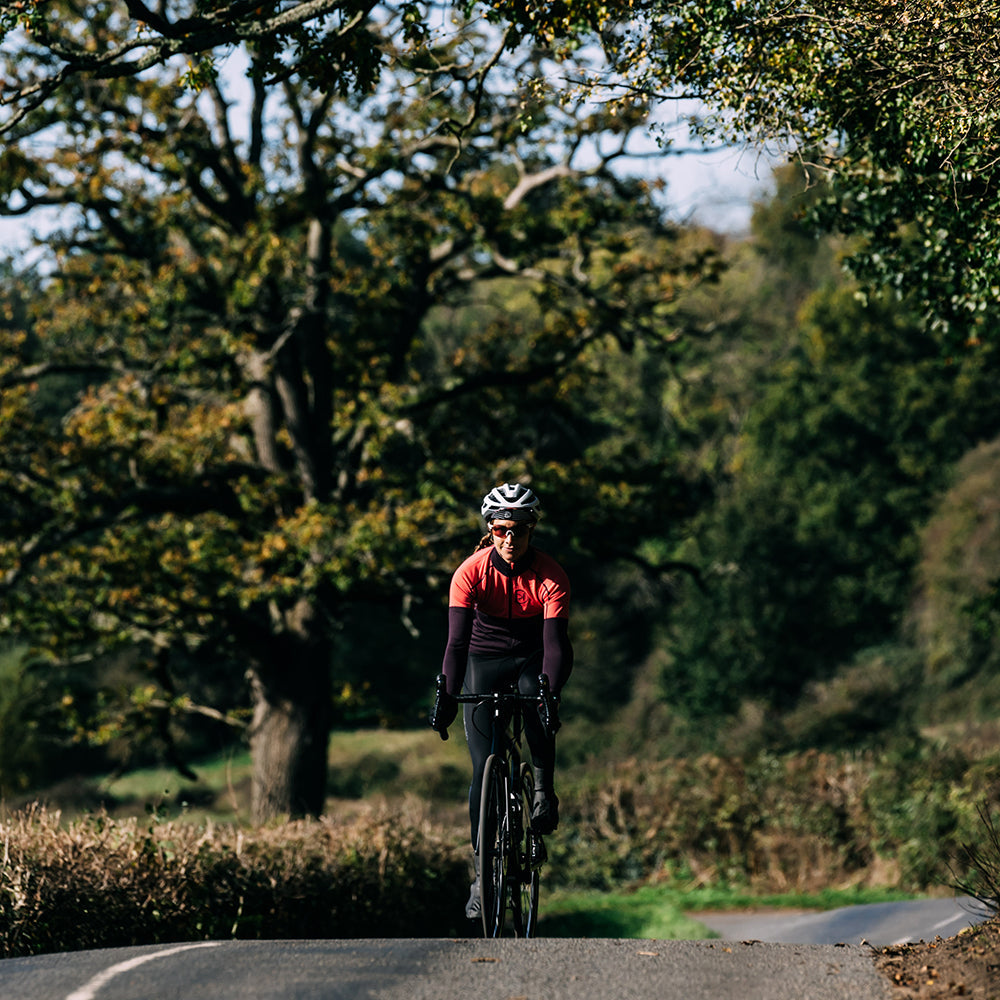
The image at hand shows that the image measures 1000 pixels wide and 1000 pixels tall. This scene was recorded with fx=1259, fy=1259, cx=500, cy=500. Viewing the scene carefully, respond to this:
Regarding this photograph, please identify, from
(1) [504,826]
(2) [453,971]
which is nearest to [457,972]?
(2) [453,971]

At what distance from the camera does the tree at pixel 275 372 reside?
16.6 meters

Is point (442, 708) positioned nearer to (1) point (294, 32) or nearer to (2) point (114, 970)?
(2) point (114, 970)

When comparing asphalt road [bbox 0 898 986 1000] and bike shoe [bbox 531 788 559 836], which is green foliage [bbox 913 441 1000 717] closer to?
bike shoe [bbox 531 788 559 836]

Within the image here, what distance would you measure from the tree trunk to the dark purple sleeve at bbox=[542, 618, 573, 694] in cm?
1138

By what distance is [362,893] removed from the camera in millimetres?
10656

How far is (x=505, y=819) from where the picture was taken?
6.78m

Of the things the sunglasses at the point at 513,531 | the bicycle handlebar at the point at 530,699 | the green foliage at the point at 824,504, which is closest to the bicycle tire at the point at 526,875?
the bicycle handlebar at the point at 530,699

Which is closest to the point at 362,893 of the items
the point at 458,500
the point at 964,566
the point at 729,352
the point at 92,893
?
the point at 92,893

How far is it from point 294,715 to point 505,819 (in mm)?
11381

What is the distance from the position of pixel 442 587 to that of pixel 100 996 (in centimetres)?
1232

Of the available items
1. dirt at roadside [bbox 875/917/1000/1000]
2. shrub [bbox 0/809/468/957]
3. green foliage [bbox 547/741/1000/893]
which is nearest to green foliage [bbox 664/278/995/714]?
green foliage [bbox 547/741/1000/893]

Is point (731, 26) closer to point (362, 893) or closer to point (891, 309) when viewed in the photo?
point (362, 893)

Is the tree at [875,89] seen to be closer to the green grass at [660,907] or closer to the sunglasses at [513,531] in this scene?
the sunglasses at [513,531]

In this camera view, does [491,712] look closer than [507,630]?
Yes
